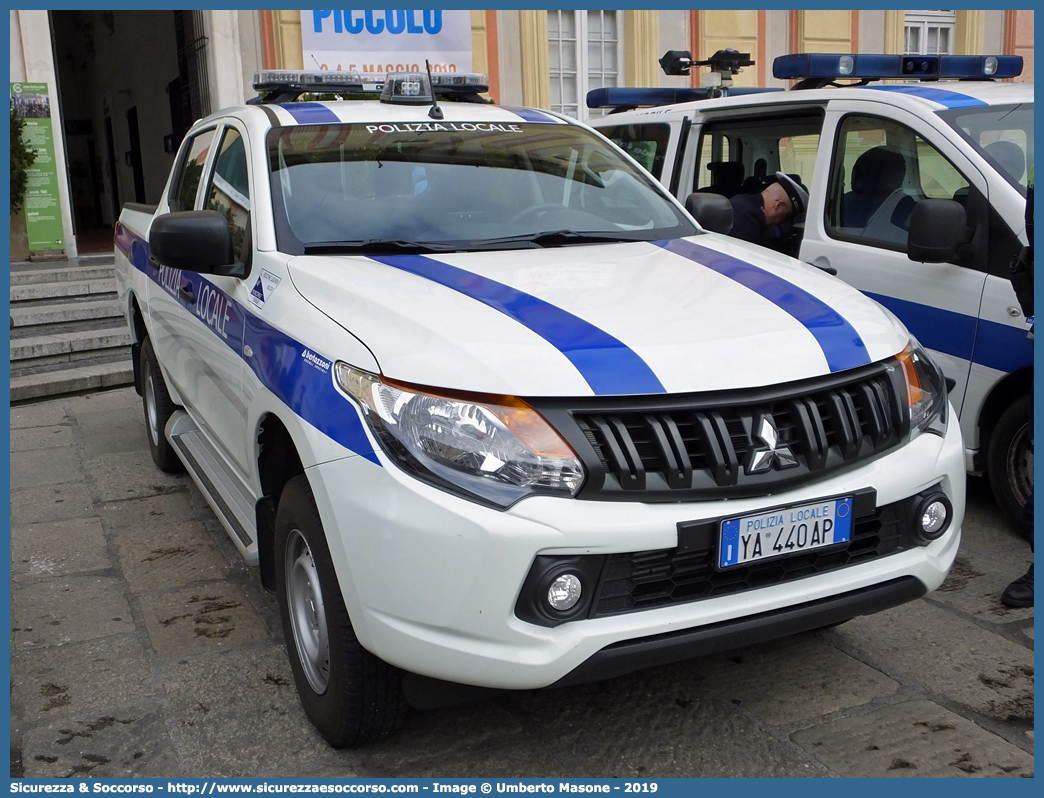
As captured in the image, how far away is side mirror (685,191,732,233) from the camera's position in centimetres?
392

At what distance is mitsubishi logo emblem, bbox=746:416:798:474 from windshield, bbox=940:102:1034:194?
2231 millimetres

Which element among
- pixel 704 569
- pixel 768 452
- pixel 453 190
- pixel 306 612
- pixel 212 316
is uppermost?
pixel 453 190

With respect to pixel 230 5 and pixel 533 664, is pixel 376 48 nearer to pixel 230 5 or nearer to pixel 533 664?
pixel 230 5

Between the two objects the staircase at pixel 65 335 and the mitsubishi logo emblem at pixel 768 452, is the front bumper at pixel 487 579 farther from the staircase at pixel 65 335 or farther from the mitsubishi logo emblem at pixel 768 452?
the staircase at pixel 65 335

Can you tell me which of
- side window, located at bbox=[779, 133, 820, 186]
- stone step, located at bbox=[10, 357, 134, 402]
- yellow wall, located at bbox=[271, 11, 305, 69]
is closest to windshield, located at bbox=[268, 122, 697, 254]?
side window, located at bbox=[779, 133, 820, 186]

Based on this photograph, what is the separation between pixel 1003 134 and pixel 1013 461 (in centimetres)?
131

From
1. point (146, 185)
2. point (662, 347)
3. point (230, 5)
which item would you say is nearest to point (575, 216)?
point (662, 347)

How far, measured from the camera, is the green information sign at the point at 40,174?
10430mm

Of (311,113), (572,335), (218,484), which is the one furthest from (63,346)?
(572,335)

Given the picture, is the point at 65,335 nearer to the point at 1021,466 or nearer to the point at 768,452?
the point at 1021,466

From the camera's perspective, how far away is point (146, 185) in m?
17.5

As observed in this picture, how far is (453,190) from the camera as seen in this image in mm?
3451

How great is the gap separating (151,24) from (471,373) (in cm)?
1563

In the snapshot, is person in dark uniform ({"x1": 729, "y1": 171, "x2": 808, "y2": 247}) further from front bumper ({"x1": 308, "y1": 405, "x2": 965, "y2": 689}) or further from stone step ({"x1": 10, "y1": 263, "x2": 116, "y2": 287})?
stone step ({"x1": 10, "y1": 263, "x2": 116, "y2": 287})
